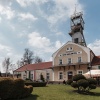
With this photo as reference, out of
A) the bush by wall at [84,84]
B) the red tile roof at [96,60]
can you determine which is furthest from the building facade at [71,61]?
the bush by wall at [84,84]

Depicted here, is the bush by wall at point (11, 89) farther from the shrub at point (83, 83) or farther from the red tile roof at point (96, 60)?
the red tile roof at point (96, 60)

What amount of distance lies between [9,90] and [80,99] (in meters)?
6.29

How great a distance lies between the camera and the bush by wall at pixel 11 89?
15.1 m

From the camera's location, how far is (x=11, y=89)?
15.6 metres

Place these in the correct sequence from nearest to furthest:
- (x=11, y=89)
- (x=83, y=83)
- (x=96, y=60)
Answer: (x=11, y=89)
(x=83, y=83)
(x=96, y=60)

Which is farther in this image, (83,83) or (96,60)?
(96,60)

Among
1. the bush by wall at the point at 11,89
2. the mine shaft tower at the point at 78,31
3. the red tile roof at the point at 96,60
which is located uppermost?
the mine shaft tower at the point at 78,31

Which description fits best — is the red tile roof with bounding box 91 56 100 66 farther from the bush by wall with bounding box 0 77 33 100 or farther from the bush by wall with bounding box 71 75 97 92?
the bush by wall with bounding box 0 77 33 100

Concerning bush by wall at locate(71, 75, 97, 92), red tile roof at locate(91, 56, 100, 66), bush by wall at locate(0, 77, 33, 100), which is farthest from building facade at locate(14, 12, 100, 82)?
bush by wall at locate(0, 77, 33, 100)

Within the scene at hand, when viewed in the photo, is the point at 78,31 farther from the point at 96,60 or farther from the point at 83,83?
the point at 83,83

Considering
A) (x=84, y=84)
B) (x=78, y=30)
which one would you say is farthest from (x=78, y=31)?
(x=84, y=84)

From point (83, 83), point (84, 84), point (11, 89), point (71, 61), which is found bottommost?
point (11, 89)

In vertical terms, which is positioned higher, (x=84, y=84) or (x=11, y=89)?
(x=84, y=84)

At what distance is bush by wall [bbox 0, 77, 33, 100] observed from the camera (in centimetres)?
1507
